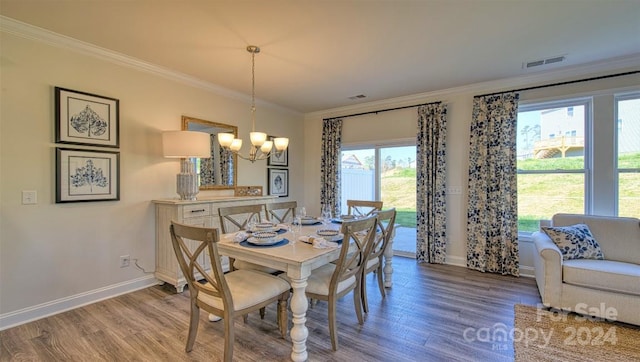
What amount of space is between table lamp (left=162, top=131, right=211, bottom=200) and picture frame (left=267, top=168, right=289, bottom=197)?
5.29 feet

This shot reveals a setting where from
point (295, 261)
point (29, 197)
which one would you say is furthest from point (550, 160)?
point (29, 197)

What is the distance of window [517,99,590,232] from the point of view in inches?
141

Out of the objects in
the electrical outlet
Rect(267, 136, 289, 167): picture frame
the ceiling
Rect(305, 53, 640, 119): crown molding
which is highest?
the ceiling

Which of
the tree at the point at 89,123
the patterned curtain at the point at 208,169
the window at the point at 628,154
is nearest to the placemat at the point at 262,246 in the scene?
the patterned curtain at the point at 208,169

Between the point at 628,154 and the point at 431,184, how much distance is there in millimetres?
2186

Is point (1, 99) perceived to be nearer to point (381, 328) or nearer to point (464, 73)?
point (381, 328)

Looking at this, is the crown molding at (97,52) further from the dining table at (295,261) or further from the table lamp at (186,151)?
the dining table at (295,261)

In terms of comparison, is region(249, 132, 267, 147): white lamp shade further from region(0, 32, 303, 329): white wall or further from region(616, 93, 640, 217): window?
region(616, 93, 640, 217): window

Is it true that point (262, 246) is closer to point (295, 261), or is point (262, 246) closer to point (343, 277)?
point (295, 261)

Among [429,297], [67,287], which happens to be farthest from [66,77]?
[429,297]

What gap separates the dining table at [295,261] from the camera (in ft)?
6.41

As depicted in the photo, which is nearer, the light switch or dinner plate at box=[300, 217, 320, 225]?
the light switch

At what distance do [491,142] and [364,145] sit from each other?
2.01 m

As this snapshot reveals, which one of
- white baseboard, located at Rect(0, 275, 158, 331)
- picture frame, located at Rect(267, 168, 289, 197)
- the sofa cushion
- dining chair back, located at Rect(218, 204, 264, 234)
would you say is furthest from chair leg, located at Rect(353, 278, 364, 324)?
picture frame, located at Rect(267, 168, 289, 197)
